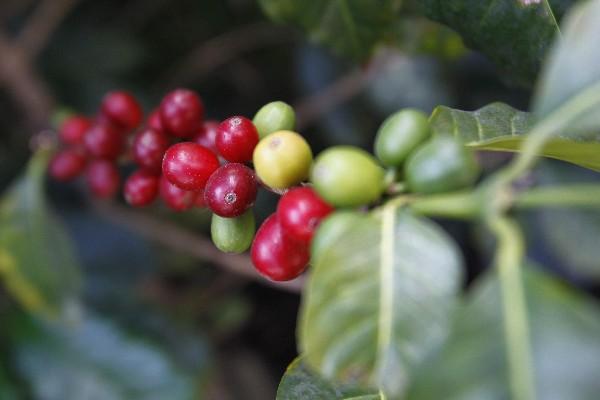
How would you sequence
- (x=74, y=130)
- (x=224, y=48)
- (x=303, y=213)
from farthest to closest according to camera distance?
(x=224, y=48) < (x=74, y=130) < (x=303, y=213)

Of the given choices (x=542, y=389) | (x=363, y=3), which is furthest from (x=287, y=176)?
(x=363, y=3)

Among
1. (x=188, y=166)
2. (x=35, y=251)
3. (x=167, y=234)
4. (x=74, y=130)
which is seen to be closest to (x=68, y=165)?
(x=74, y=130)

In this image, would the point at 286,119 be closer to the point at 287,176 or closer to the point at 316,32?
the point at 287,176

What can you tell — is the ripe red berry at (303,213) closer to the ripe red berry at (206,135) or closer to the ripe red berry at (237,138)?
the ripe red berry at (237,138)

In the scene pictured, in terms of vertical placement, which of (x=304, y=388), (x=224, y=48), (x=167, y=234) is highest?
(x=224, y=48)

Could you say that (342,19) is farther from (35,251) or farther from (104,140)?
(35,251)

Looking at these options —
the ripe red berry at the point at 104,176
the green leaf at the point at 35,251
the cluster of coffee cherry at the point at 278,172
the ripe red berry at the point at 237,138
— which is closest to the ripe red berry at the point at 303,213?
the cluster of coffee cherry at the point at 278,172

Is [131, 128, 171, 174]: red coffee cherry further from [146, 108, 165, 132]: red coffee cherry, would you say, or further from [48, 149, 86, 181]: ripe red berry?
[48, 149, 86, 181]: ripe red berry
